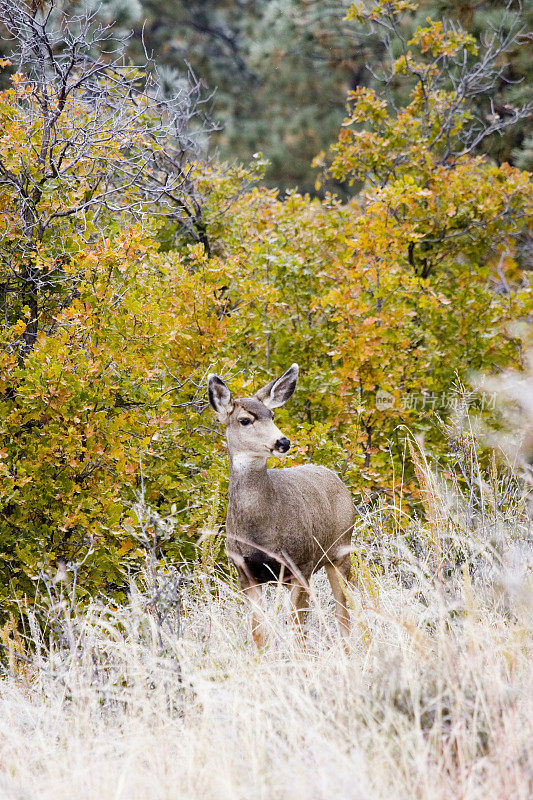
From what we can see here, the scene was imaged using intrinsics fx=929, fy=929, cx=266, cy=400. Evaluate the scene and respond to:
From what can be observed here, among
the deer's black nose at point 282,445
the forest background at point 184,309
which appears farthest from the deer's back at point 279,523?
the forest background at point 184,309

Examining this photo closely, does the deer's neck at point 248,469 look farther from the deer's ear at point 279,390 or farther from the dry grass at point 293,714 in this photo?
the dry grass at point 293,714

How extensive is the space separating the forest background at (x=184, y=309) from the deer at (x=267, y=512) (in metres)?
0.61

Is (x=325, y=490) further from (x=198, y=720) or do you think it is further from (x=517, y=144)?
(x=517, y=144)

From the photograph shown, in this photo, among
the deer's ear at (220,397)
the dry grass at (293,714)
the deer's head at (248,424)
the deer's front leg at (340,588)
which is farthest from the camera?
the deer's front leg at (340,588)

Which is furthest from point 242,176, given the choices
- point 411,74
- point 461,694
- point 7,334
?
point 461,694

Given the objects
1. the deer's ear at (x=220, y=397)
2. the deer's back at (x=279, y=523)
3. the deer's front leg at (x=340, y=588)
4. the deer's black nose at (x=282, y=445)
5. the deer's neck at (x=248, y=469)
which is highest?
the deer's ear at (x=220, y=397)

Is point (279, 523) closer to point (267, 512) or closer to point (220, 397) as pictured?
point (267, 512)

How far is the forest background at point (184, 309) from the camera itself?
245 inches

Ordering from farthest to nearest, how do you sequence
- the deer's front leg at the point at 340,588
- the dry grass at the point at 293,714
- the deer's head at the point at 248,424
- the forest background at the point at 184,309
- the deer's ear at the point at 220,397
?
the forest background at the point at 184,309
the deer's front leg at the point at 340,588
the deer's ear at the point at 220,397
the deer's head at the point at 248,424
the dry grass at the point at 293,714

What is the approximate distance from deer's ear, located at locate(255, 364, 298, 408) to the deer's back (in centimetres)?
42

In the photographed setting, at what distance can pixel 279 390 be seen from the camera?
5473 millimetres

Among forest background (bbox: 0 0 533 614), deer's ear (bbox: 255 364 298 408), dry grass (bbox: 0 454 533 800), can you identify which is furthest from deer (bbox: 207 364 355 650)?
forest background (bbox: 0 0 533 614)

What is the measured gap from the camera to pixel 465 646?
14.1ft

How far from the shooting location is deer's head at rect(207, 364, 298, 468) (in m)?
5.14
